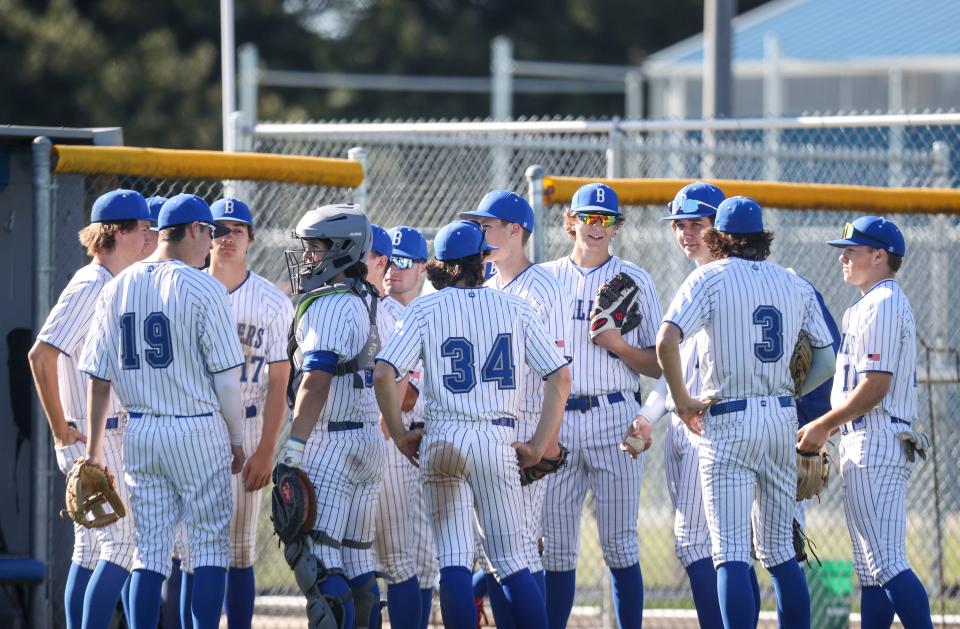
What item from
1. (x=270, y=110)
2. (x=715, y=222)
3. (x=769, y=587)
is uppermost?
(x=270, y=110)

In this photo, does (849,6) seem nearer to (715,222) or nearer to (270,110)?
(270,110)

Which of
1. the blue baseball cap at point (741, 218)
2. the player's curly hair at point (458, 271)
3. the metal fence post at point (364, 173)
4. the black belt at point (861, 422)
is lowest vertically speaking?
the black belt at point (861, 422)

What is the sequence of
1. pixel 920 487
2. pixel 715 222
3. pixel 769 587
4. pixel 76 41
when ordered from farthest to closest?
pixel 76 41 → pixel 920 487 → pixel 769 587 → pixel 715 222

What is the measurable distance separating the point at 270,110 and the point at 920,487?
1715 cm

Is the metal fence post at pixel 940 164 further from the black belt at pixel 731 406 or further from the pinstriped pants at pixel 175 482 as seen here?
the pinstriped pants at pixel 175 482

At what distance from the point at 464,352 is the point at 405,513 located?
1.08 meters

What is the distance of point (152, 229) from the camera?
6.26 meters

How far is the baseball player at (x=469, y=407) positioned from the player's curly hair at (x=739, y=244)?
2.57 feet

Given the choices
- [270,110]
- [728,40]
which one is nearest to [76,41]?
[270,110]

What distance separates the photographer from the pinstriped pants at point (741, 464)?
571 centimetres

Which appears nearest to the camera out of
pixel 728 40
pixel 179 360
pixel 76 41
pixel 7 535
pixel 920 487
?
pixel 179 360

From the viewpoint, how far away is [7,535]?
649 cm

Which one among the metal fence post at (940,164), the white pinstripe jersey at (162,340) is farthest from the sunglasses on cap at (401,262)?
the metal fence post at (940,164)

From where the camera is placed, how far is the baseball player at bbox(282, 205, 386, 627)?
18.3 feet
